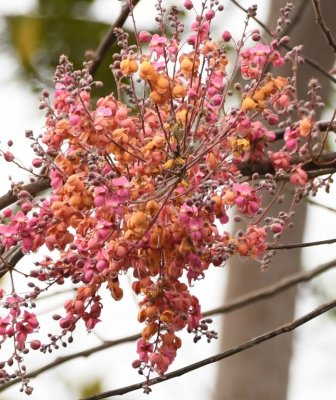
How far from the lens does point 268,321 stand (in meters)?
4.00

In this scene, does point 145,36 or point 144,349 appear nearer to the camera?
point 144,349

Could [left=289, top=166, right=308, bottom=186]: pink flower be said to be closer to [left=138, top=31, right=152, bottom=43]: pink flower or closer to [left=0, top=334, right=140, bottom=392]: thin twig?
[left=138, top=31, right=152, bottom=43]: pink flower

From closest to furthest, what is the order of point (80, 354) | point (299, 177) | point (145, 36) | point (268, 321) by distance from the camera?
point (299, 177) → point (145, 36) → point (80, 354) → point (268, 321)

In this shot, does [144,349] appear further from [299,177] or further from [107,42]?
[107,42]

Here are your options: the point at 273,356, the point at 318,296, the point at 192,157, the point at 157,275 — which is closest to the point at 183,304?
the point at 157,275

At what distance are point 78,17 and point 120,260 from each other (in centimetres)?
243

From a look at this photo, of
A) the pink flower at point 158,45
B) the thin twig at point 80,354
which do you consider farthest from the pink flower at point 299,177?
the thin twig at point 80,354

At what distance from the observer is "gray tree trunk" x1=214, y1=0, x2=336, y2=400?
394 cm

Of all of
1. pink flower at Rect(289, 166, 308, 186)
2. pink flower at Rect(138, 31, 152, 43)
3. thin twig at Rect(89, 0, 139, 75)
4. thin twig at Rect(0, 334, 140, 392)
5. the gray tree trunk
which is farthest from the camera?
the gray tree trunk

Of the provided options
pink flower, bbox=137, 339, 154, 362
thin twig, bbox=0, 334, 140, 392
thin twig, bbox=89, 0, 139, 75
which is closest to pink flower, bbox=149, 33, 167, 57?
pink flower, bbox=137, 339, 154, 362

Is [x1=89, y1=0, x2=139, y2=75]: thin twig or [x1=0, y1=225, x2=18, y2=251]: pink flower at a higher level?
[x1=89, y1=0, x2=139, y2=75]: thin twig

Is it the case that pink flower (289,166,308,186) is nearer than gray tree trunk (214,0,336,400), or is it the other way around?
pink flower (289,166,308,186)

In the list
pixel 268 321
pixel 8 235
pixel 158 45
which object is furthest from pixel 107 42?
pixel 268 321

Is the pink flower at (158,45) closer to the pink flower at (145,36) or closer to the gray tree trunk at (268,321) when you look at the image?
the pink flower at (145,36)
